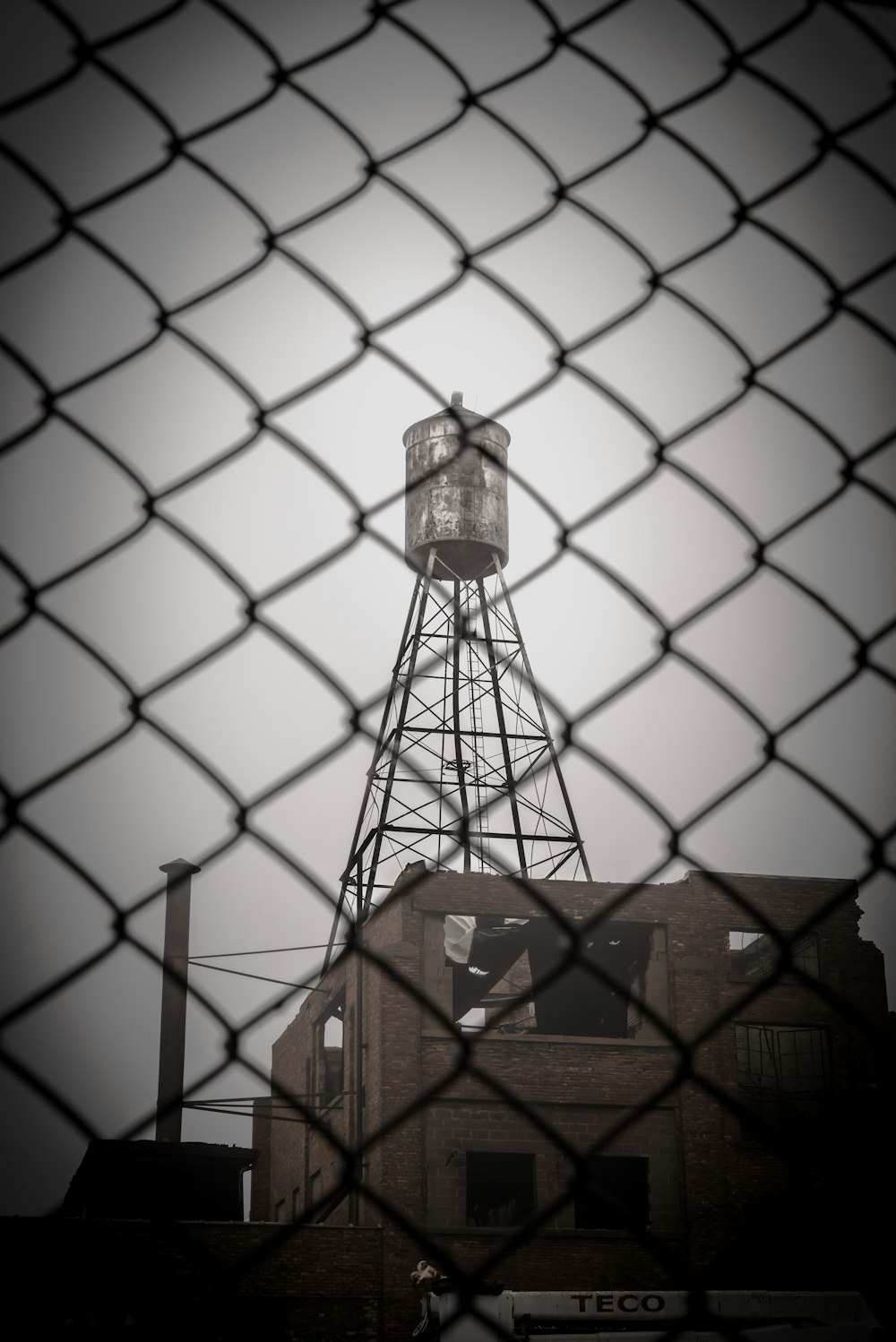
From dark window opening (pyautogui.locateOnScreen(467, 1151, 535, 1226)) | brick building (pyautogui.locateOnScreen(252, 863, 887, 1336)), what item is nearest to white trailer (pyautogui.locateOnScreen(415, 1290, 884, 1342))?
brick building (pyautogui.locateOnScreen(252, 863, 887, 1336))

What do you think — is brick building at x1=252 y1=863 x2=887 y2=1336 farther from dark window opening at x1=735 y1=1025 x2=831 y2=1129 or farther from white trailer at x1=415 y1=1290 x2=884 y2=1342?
white trailer at x1=415 y1=1290 x2=884 y2=1342

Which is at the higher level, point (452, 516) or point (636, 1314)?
point (452, 516)

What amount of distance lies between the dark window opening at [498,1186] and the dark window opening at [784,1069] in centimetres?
334

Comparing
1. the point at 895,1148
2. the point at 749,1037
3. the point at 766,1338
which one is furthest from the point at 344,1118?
the point at 895,1148

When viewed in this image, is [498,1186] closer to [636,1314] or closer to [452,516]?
[636,1314]

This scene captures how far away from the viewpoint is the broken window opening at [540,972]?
56.0ft

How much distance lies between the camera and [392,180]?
3.81 feet

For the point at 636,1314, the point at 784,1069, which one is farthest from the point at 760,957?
the point at 636,1314

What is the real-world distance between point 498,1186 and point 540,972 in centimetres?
283

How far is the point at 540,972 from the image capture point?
17.5 m

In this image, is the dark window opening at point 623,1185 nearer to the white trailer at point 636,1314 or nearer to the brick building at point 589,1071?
the brick building at point 589,1071

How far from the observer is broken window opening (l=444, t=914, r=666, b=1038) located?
17062 millimetres

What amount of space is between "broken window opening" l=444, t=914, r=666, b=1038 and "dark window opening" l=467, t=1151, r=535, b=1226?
165 cm

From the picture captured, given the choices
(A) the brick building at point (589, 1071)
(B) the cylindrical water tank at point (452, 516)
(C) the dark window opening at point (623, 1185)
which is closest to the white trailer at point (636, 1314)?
(A) the brick building at point (589, 1071)
